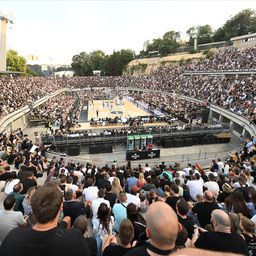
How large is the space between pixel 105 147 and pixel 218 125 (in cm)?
1487

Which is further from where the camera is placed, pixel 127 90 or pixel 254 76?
pixel 127 90

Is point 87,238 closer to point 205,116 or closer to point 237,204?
point 237,204

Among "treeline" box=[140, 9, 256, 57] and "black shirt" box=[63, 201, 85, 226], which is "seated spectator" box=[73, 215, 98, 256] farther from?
"treeline" box=[140, 9, 256, 57]

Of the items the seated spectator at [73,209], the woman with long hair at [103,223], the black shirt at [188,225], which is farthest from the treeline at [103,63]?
the black shirt at [188,225]

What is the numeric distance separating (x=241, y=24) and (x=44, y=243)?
9801 cm

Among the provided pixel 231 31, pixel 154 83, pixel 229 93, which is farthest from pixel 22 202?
pixel 231 31

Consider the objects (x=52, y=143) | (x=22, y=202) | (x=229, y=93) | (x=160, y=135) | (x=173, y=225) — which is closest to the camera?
(x=173, y=225)

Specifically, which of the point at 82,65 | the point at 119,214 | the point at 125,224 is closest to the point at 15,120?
the point at 119,214

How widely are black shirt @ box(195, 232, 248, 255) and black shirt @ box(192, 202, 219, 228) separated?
2.58 metres

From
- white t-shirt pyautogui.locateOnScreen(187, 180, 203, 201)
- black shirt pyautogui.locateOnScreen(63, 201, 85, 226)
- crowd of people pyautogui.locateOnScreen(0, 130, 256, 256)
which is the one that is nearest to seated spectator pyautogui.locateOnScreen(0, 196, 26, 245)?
crowd of people pyautogui.locateOnScreen(0, 130, 256, 256)

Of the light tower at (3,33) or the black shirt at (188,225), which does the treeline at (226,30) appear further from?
the black shirt at (188,225)

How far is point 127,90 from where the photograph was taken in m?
78.8

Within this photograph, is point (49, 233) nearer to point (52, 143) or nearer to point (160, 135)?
point (52, 143)

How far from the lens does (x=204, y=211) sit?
5320 millimetres
